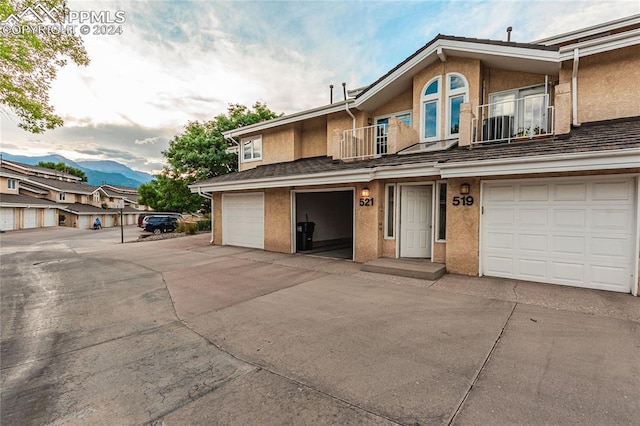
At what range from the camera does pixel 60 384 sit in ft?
9.64

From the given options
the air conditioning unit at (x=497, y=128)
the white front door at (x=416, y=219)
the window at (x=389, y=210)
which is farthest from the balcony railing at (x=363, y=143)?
the air conditioning unit at (x=497, y=128)

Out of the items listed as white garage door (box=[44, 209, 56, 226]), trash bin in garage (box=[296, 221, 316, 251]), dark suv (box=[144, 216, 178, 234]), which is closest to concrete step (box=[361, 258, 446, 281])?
trash bin in garage (box=[296, 221, 316, 251])

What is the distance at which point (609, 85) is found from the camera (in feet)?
22.7

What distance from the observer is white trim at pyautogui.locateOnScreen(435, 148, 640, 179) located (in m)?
4.79

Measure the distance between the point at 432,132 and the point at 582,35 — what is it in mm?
4665

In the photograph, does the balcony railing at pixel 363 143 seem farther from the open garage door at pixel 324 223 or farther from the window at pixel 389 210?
the window at pixel 389 210

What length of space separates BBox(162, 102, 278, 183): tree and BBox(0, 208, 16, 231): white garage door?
59.7 ft

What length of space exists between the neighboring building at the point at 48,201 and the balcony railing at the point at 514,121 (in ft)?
126

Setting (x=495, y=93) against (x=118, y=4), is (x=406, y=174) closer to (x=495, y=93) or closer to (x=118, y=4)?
(x=495, y=93)

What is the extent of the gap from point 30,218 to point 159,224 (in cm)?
1863

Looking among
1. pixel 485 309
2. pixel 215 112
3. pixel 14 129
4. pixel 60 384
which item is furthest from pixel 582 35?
pixel 215 112

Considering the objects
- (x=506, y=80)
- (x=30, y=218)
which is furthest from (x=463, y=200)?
(x=30, y=218)

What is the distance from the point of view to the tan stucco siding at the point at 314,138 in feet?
41.0

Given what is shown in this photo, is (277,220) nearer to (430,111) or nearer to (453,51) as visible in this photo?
(430,111)
